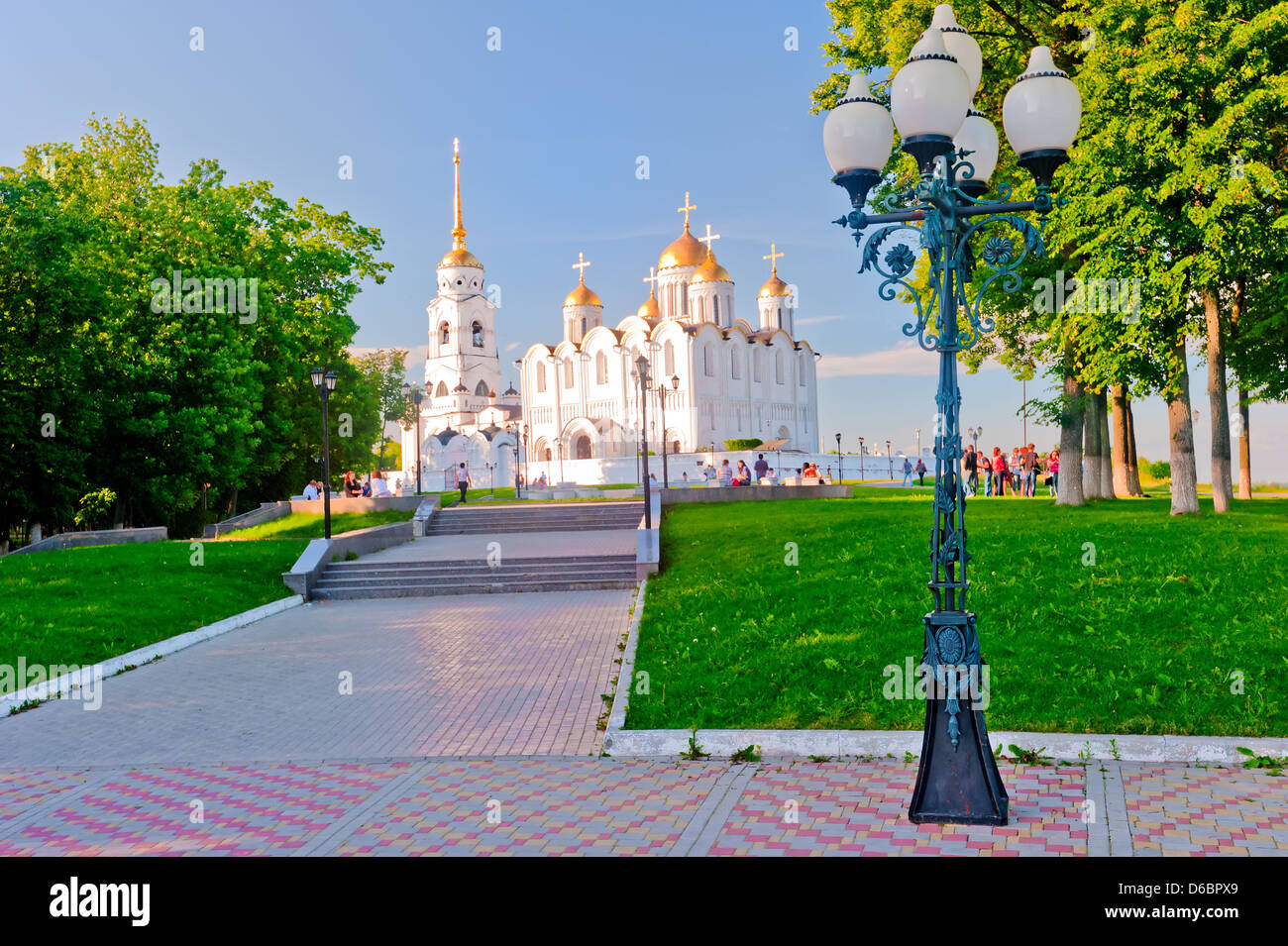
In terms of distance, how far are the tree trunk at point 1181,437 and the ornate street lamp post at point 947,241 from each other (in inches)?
539

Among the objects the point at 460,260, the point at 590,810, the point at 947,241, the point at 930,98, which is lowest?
the point at 590,810

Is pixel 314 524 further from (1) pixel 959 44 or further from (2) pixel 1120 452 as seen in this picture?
(1) pixel 959 44

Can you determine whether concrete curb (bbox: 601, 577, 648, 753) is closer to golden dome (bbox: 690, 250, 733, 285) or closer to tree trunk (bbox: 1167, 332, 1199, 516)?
tree trunk (bbox: 1167, 332, 1199, 516)

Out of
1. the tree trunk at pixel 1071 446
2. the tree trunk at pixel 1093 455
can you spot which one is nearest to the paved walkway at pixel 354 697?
the tree trunk at pixel 1071 446

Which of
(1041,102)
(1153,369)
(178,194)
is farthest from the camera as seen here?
(178,194)

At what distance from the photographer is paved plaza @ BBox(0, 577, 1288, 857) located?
5.95 meters

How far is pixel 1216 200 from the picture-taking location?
16.9m

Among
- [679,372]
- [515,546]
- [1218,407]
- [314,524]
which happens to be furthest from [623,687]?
[679,372]

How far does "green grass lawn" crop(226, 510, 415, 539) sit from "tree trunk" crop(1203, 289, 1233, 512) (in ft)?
62.7

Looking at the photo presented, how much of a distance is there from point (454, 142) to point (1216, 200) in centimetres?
7620

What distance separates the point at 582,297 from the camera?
87.9m

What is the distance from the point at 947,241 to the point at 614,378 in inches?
2937
